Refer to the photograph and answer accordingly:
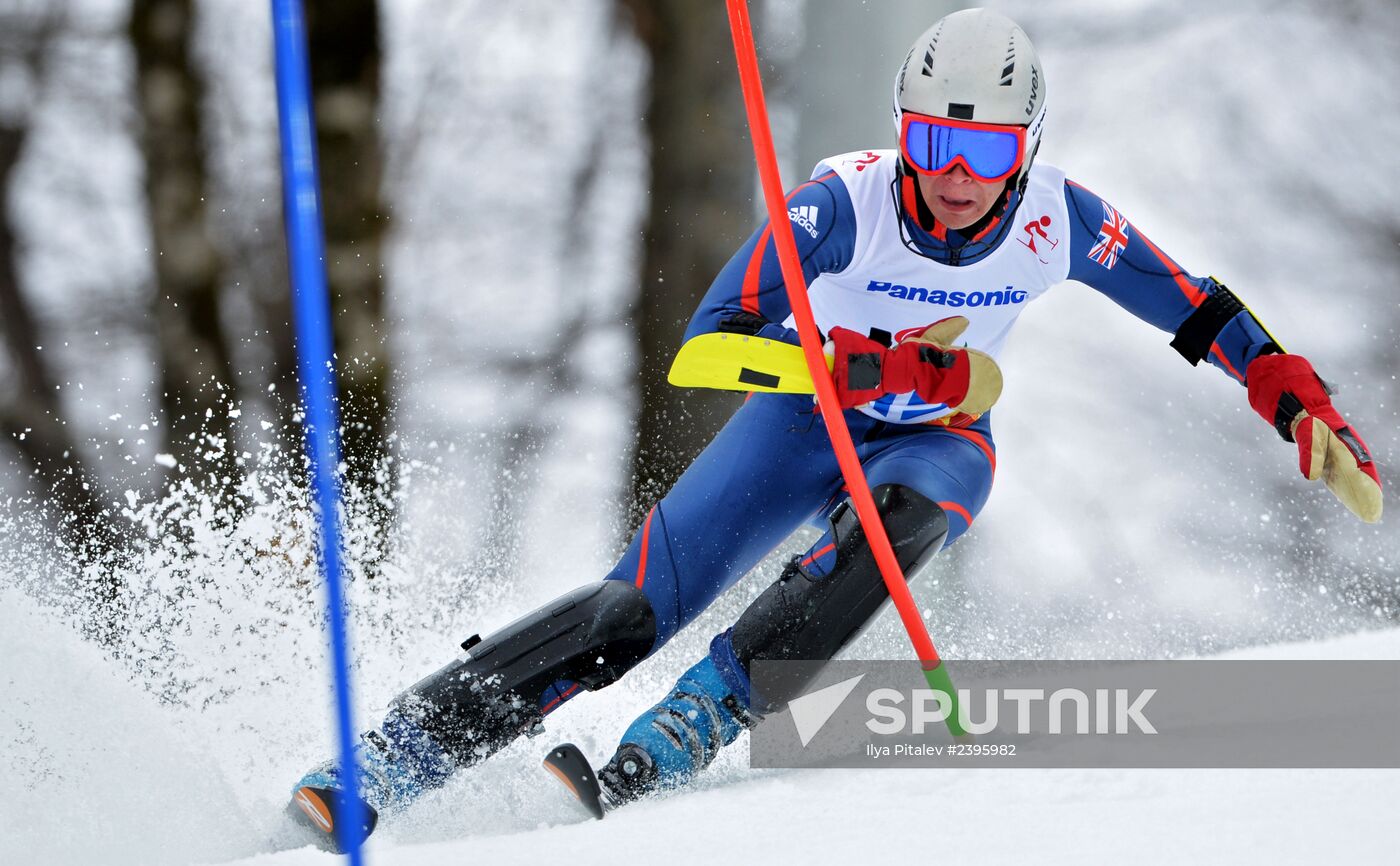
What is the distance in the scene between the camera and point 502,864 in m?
1.81

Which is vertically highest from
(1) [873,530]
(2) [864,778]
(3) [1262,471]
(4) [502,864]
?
(1) [873,530]

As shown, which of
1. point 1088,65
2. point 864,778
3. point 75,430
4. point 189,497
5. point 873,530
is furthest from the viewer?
point 1088,65

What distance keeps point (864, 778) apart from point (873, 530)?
49cm

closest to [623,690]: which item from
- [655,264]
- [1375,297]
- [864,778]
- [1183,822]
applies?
[864,778]

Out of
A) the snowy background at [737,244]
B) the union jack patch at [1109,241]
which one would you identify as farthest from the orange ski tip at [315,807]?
the snowy background at [737,244]

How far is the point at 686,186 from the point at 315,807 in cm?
394

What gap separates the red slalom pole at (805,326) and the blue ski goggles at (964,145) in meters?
0.25

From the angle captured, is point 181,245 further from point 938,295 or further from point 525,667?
point 938,295

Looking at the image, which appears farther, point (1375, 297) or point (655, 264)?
point (1375, 297)

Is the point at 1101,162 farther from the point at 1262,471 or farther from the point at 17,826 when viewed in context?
the point at 17,826

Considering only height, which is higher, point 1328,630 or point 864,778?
point 864,778

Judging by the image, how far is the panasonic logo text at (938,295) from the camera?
231cm

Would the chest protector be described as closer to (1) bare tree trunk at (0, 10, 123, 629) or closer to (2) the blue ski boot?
(2) the blue ski boot

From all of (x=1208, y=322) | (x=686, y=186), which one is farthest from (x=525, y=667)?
(x=686, y=186)
